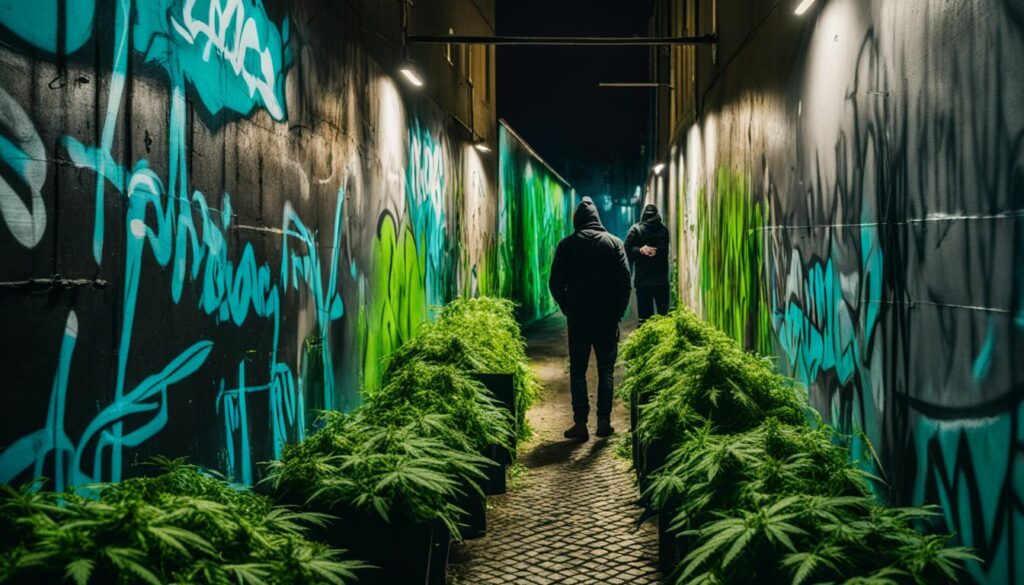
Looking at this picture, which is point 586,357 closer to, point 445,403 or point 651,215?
point 445,403

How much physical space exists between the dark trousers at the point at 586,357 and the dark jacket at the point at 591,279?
0.34 feet

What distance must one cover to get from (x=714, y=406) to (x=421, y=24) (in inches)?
270

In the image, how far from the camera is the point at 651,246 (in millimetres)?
12844

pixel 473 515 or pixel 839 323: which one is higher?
pixel 839 323

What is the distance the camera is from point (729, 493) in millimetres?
3848

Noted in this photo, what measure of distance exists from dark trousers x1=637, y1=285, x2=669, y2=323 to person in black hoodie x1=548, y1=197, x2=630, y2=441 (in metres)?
4.48

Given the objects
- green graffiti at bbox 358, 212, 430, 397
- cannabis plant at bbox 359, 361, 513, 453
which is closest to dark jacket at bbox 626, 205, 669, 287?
green graffiti at bbox 358, 212, 430, 397

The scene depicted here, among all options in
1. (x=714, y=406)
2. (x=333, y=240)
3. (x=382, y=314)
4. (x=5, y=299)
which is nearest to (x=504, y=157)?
(x=382, y=314)

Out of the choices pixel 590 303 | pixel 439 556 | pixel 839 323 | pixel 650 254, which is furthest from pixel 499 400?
pixel 650 254

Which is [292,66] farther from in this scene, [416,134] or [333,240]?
[416,134]

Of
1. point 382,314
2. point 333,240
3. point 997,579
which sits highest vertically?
point 333,240

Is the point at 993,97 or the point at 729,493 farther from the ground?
the point at 993,97

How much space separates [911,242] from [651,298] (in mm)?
9666

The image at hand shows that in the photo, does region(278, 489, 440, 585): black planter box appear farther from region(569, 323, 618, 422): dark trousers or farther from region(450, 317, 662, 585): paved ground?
region(569, 323, 618, 422): dark trousers
